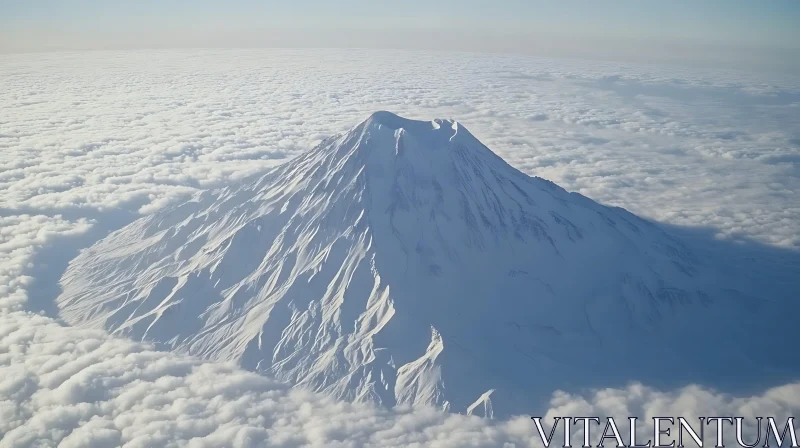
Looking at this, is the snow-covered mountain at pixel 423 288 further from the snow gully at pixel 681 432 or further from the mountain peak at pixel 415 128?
the snow gully at pixel 681 432

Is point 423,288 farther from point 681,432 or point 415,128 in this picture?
point 681,432

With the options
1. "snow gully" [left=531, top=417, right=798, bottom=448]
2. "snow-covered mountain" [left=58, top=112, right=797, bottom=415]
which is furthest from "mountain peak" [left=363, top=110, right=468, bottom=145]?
"snow gully" [left=531, top=417, right=798, bottom=448]

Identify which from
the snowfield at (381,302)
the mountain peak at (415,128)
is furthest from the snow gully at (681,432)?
the mountain peak at (415,128)

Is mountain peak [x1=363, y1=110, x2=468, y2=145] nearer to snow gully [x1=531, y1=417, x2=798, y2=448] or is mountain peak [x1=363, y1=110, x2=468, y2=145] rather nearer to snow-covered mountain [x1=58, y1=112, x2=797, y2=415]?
snow-covered mountain [x1=58, y1=112, x2=797, y2=415]

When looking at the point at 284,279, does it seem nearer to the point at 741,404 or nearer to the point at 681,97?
the point at 741,404

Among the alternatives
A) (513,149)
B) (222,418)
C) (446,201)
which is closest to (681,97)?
(513,149)

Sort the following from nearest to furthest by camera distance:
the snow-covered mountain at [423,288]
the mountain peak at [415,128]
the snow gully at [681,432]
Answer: the snow gully at [681,432], the snow-covered mountain at [423,288], the mountain peak at [415,128]
